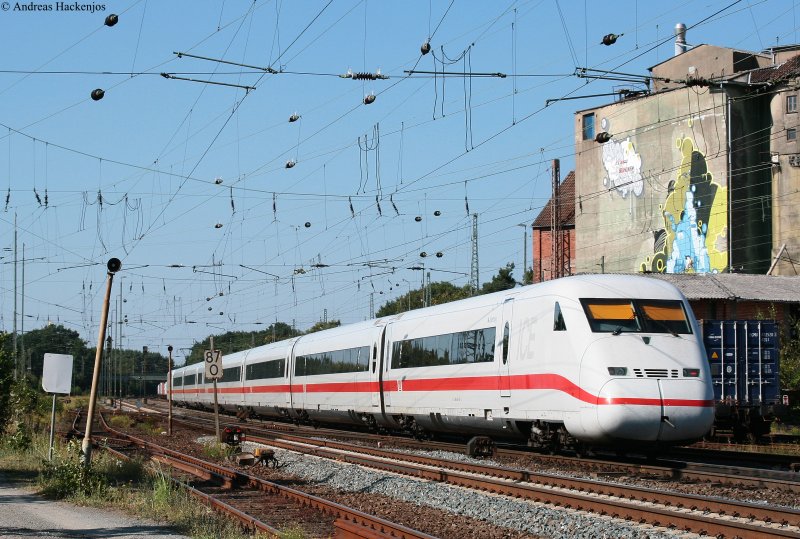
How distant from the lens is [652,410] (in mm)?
16703

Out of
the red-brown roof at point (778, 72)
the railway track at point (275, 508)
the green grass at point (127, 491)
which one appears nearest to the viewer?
the railway track at point (275, 508)

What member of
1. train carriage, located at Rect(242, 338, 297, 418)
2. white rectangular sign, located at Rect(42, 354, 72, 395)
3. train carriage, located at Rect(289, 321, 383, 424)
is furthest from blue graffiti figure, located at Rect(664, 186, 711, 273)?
white rectangular sign, located at Rect(42, 354, 72, 395)

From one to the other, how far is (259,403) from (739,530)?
36.0m

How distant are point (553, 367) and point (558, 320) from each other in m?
0.85

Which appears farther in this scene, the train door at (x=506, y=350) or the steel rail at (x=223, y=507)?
the train door at (x=506, y=350)

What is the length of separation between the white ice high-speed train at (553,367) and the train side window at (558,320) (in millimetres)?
23

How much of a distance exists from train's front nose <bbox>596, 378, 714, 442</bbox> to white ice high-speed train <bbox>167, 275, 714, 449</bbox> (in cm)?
2

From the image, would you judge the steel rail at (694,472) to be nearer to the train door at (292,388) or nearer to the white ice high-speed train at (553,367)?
the white ice high-speed train at (553,367)

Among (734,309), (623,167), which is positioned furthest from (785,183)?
(734,309)

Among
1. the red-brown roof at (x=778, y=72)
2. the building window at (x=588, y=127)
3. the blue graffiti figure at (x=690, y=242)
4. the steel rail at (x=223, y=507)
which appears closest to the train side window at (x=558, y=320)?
the steel rail at (x=223, y=507)

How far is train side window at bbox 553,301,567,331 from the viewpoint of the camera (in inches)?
727

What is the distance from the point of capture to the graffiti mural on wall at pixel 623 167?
A: 209 feet

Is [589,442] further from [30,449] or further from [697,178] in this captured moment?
[697,178]

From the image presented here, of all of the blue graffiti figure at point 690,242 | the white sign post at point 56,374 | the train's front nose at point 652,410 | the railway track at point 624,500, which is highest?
the blue graffiti figure at point 690,242
